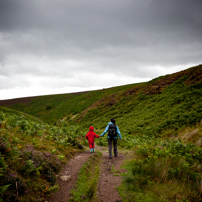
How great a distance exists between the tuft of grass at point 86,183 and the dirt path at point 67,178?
0.59 ft

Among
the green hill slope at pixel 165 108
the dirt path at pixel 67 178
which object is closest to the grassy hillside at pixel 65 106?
the green hill slope at pixel 165 108

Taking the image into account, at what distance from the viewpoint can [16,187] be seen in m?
3.82

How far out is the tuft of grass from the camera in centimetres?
479

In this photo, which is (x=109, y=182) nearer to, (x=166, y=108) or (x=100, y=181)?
(x=100, y=181)

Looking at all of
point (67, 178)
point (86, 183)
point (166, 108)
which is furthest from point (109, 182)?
point (166, 108)

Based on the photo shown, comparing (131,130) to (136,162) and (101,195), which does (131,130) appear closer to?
(136,162)

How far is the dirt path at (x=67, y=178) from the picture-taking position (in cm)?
465

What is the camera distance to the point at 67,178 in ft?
18.9

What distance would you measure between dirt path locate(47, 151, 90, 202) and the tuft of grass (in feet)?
0.59

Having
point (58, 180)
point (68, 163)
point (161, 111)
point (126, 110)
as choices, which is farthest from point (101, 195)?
point (126, 110)

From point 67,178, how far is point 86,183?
0.74 metres

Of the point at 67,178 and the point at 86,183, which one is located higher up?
the point at 67,178

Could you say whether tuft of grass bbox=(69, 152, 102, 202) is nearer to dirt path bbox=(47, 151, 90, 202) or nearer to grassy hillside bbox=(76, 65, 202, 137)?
dirt path bbox=(47, 151, 90, 202)

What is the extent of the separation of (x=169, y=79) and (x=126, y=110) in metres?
12.4
